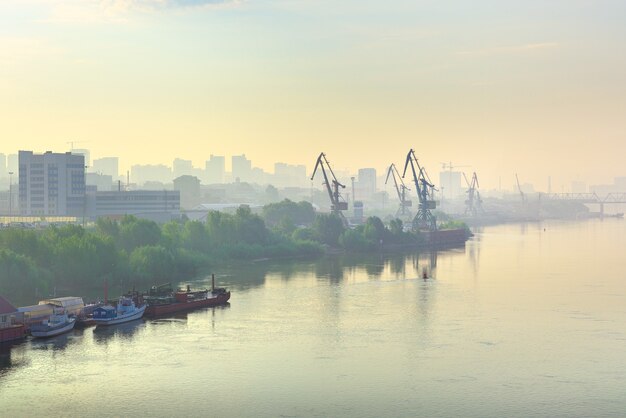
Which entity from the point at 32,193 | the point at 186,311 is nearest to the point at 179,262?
the point at 186,311

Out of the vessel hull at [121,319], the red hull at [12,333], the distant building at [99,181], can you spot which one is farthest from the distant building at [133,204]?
the distant building at [99,181]

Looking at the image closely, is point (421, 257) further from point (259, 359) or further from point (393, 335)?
point (259, 359)

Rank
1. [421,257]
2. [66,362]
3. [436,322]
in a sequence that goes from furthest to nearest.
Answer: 1. [421,257]
2. [436,322]
3. [66,362]

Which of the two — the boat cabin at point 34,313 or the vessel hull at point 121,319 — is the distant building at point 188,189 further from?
the boat cabin at point 34,313

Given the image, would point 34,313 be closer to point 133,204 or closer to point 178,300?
point 178,300

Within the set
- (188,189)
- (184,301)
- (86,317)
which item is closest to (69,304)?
(86,317)

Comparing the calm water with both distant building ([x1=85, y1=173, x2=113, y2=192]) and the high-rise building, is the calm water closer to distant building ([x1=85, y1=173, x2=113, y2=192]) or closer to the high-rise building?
the high-rise building
